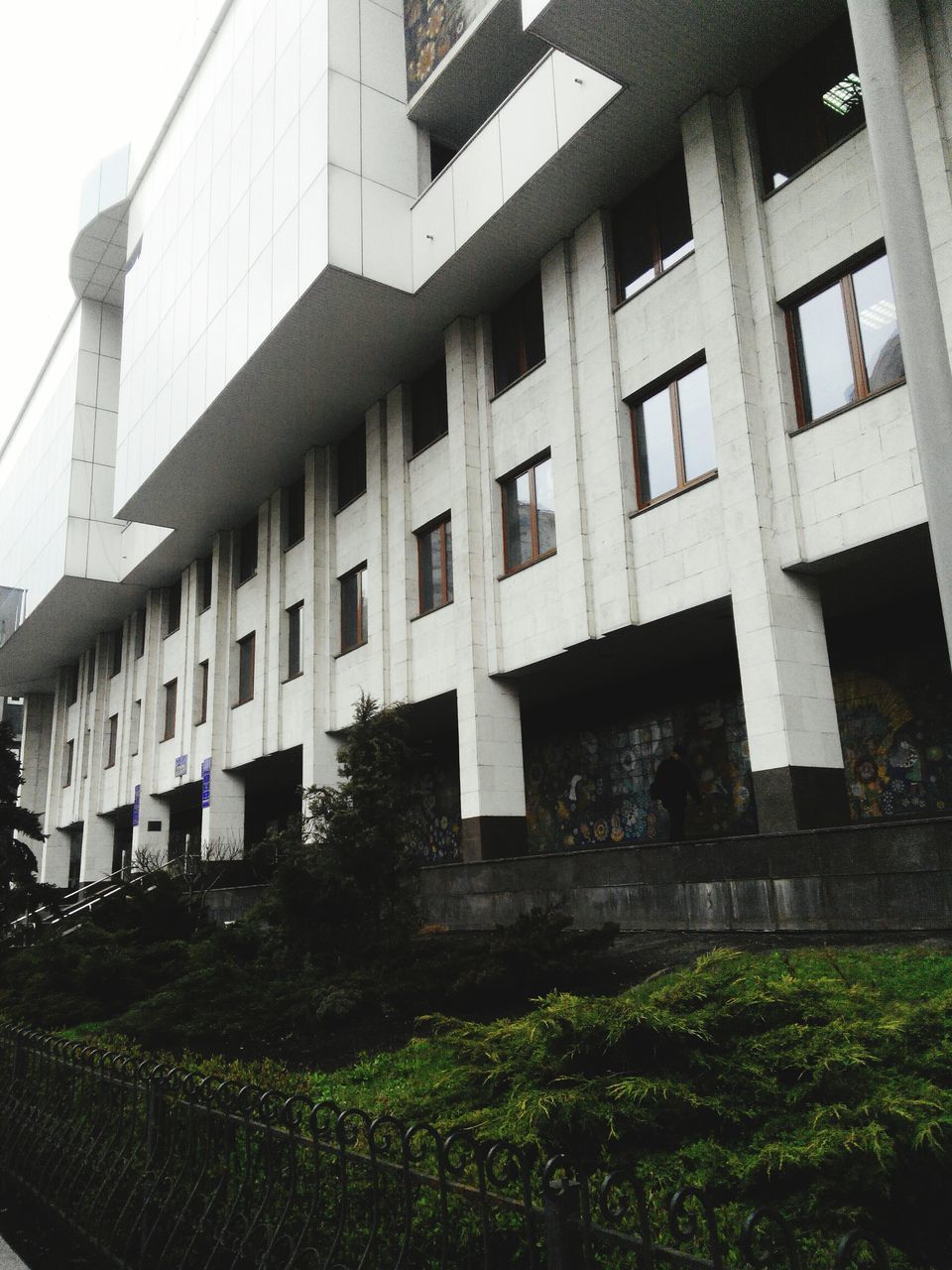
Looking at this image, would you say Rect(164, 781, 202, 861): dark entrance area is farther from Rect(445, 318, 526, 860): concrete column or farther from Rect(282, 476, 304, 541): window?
Rect(445, 318, 526, 860): concrete column

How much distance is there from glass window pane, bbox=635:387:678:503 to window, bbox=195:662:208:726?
19306 mm

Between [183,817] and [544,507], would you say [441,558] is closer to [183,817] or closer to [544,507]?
[544,507]

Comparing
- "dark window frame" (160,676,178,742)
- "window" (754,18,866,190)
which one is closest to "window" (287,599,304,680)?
"dark window frame" (160,676,178,742)

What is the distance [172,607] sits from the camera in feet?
120

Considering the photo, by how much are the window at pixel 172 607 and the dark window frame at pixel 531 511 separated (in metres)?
19.4

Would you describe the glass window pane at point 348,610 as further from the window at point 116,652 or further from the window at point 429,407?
the window at point 116,652

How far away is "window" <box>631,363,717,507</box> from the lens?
52.7ft

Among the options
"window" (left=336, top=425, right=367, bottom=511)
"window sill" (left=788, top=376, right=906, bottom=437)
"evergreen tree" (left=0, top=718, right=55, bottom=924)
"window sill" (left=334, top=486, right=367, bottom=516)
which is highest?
"window" (left=336, top=425, right=367, bottom=511)

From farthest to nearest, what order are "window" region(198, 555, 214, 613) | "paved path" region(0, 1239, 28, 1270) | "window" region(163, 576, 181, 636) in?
"window" region(163, 576, 181, 636) < "window" region(198, 555, 214, 613) < "paved path" region(0, 1239, 28, 1270)

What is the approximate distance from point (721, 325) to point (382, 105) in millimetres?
10760

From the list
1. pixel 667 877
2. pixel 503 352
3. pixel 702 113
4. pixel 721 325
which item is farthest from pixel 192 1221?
pixel 503 352

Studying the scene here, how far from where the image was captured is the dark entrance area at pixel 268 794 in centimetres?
3027

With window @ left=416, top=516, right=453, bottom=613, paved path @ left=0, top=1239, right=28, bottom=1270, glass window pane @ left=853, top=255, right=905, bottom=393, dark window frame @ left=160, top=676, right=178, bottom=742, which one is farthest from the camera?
dark window frame @ left=160, top=676, right=178, bottom=742

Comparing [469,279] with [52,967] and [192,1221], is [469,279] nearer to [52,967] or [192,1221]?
[52,967]
